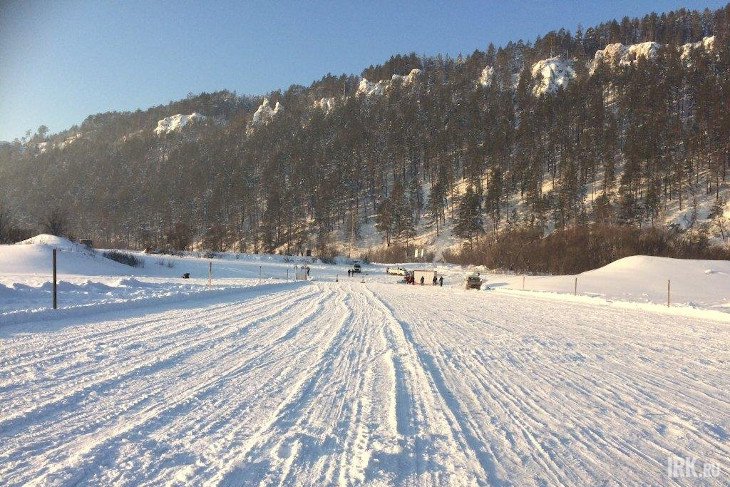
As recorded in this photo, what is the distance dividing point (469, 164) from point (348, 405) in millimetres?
91273

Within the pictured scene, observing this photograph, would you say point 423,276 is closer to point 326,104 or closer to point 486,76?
point 486,76

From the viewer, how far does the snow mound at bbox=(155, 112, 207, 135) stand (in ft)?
600

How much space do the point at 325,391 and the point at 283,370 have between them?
114 cm

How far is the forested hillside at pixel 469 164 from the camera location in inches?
2579

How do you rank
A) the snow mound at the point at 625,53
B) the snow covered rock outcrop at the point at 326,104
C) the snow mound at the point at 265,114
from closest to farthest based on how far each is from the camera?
the snow mound at the point at 625,53, the snow covered rock outcrop at the point at 326,104, the snow mound at the point at 265,114

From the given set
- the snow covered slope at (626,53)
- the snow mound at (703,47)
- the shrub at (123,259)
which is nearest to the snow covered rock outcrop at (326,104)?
the snow covered slope at (626,53)

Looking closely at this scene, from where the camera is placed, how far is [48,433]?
11.5 ft

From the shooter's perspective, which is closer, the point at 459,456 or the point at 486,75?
the point at 459,456

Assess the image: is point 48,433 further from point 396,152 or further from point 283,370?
point 396,152

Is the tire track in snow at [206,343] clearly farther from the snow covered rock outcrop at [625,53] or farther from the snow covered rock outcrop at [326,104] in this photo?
the snow covered rock outcrop at [326,104]

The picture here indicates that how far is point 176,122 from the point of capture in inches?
7411

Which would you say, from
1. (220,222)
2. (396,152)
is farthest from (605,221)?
(220,222)

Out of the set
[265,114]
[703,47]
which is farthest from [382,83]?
[703,47]

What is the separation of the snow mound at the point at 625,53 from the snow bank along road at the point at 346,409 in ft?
378
